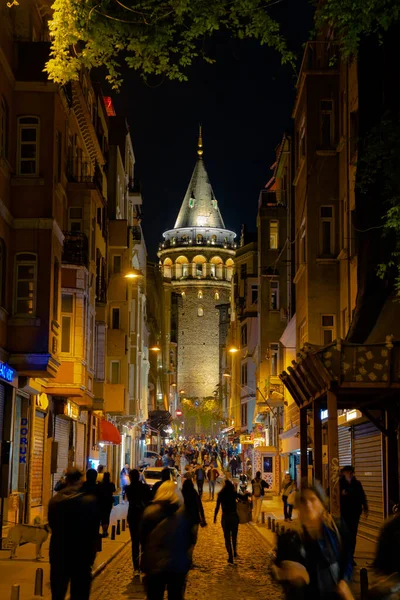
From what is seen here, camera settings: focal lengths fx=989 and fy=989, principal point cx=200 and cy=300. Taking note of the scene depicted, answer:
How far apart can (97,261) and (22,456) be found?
14.3 meters

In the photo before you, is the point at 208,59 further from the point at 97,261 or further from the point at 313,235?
the point at 97,261

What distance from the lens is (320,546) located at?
8.93m

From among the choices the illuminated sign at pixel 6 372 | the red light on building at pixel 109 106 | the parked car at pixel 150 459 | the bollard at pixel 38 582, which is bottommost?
the bollard at pixel 38 582

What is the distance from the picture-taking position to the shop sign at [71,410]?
33791 millimetres

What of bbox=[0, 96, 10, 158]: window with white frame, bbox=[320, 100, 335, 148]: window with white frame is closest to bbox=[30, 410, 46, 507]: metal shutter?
bbox=[0, 96, 10, 158]: window with white frame

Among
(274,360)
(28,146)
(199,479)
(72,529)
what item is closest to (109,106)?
(274,360)

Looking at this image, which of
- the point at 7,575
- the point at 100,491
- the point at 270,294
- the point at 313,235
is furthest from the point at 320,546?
the point at 270,294

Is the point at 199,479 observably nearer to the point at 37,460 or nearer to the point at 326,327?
the point at 326,327

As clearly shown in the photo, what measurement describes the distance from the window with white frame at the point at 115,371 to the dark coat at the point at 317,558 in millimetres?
43602

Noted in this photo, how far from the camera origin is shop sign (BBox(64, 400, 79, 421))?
111 feet

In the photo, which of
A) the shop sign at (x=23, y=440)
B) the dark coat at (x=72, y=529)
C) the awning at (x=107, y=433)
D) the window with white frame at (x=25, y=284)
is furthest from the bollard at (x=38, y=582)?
the awning at (x=107, y=433)

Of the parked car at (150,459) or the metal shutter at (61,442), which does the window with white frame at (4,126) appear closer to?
the metal shutter at (61,442)

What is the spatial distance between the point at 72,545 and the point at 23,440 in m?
16.3

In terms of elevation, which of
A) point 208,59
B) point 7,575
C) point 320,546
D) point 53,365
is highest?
point 208,59
